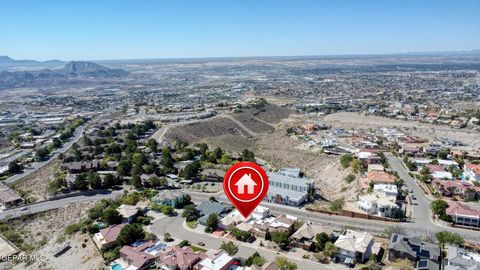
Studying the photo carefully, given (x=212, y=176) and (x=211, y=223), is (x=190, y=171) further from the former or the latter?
(x=211, y=223)

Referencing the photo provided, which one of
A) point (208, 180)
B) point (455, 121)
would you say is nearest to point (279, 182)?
point (208, 180)

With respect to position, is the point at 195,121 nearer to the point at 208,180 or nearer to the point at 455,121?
the point at 208,180

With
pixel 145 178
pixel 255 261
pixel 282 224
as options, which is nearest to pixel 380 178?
pixel 282 224

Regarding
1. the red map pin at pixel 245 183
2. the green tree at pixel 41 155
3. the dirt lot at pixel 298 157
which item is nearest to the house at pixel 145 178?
the dirt lot at pixel 298 157

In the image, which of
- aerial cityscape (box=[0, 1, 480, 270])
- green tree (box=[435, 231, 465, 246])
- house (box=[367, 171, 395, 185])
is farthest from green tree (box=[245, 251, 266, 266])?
house (box=[367, 171, 395, 185])

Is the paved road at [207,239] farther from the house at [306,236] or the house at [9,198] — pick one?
the house at [9,198]

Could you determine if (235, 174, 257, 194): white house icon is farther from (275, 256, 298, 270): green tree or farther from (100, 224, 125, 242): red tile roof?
(100, 224, 125, 242): red tile roof
